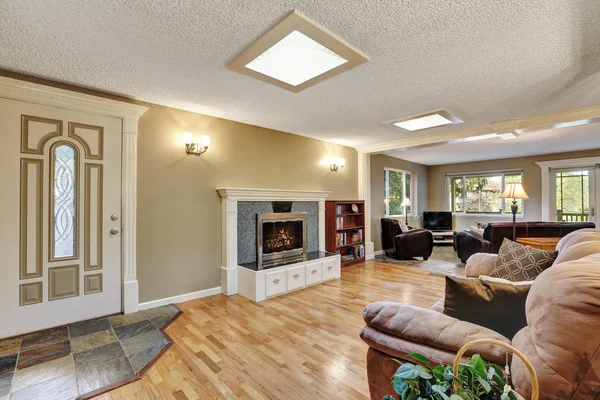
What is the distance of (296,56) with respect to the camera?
2244 millimetres

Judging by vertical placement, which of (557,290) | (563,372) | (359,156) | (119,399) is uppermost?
(359,156)

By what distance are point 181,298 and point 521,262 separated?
3396 mm

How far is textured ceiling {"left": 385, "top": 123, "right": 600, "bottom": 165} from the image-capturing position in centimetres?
487

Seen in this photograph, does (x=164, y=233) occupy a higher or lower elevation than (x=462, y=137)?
lower

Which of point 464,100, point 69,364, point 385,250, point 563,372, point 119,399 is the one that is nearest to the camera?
point 563,372

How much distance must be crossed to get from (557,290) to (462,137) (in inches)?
162

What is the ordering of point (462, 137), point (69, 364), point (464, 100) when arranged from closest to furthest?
1. point (69, 364)
2. point (464, 100)
3. point (462, 137)

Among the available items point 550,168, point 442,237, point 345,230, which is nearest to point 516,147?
point 550,168

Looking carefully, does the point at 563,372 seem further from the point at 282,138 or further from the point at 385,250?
the point at 385,250

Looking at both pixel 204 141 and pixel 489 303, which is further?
pixel 204 141

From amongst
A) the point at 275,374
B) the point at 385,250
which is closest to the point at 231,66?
the point at 275,374

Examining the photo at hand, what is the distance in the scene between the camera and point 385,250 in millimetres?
6402

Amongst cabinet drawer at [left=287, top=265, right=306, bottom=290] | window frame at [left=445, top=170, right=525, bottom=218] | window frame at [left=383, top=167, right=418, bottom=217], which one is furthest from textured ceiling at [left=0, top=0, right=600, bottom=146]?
window frame at [left=445, top=170, right=525, bottom=218]

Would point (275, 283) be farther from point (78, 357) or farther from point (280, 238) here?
point (78, 357)
